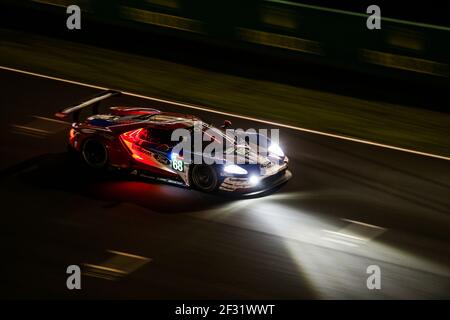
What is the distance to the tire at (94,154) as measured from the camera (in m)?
15.1

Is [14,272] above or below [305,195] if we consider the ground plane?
below

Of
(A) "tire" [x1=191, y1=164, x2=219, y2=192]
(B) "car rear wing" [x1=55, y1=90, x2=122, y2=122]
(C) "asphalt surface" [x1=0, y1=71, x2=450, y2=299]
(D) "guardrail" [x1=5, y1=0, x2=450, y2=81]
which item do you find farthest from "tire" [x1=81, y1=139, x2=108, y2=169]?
(D) "guardrail" [x1=5, y1=0, x2=450, y2=81]

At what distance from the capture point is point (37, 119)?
17.8m

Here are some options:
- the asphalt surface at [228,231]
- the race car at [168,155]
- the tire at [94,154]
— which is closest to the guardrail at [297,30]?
the asphalt surface at [228,231]

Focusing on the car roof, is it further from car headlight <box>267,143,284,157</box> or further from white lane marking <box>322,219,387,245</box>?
A: white lane marking <box>322,219,387,245</box>

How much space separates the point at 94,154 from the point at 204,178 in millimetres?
2223

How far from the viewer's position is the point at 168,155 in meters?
14.4

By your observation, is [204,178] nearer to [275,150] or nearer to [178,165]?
[178,165]

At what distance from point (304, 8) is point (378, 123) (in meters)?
3.73

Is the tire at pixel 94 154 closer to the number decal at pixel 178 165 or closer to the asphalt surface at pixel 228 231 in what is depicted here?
the asphalt surface at pixel 228 231

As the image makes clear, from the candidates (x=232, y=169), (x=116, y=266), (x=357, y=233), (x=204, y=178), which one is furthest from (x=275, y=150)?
(x=116, y=266)

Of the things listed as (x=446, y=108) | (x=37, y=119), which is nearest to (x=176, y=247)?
(x=37, y=119)

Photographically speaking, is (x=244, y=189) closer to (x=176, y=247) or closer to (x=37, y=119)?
Answer: (x=176, y=247)

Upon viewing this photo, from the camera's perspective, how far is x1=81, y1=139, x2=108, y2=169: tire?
593 inches
